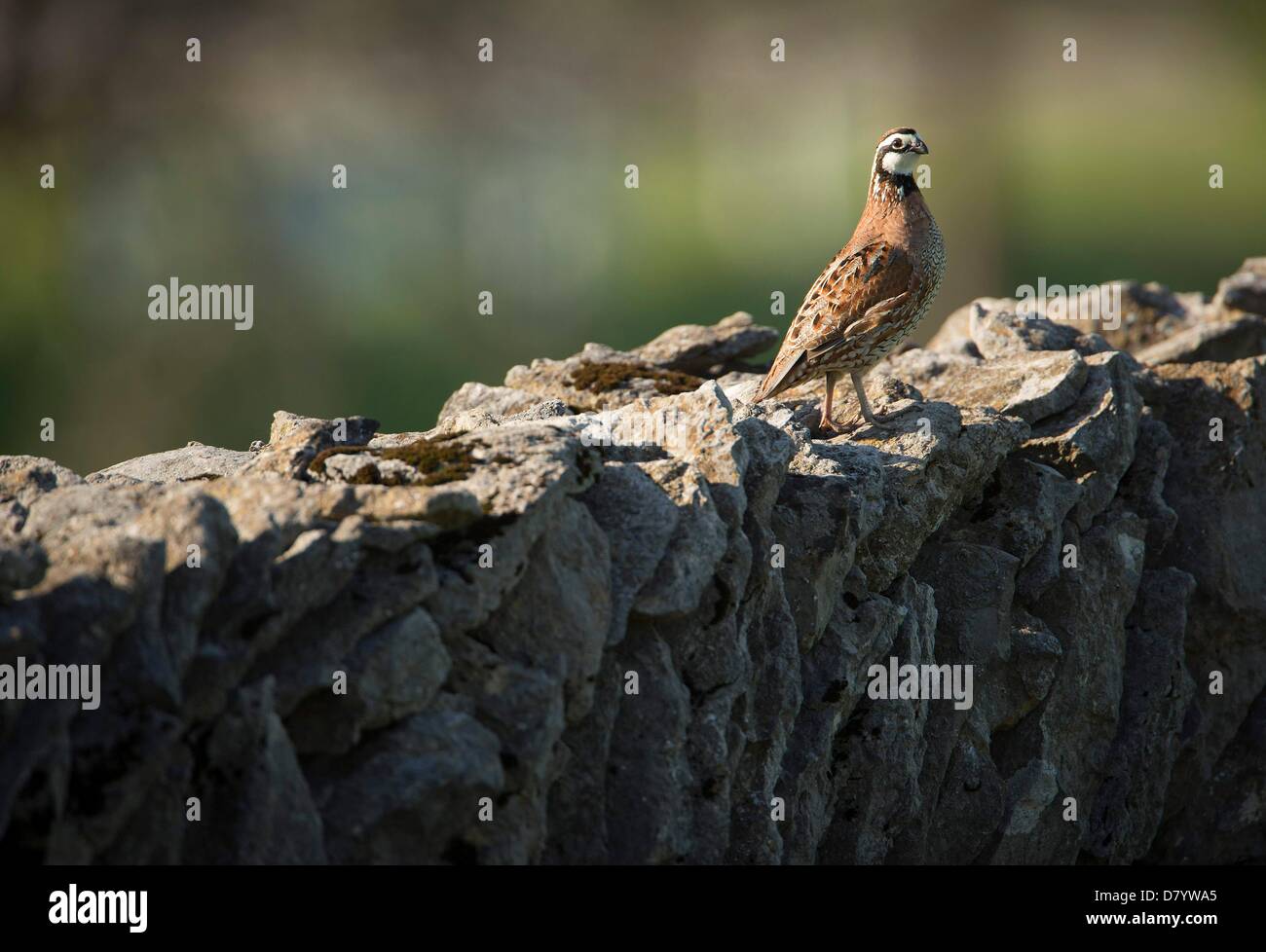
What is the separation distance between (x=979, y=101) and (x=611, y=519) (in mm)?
53362

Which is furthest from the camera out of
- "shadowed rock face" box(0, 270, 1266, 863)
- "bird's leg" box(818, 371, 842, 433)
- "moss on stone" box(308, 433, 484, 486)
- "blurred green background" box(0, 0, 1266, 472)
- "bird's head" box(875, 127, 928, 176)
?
"blurred green background" box(0, 0, 1266, 472)

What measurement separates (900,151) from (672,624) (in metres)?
6.56

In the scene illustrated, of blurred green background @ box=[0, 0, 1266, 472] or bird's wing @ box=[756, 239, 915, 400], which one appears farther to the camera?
blurred green background @ box=[0, 0, 1266, 472]

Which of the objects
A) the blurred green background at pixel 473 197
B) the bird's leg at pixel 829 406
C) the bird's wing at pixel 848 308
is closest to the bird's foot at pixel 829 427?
the bird's leg at pixel 829 406

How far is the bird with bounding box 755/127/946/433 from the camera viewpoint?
13.3m

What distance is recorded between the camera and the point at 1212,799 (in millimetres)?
16500

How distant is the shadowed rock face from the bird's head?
2326 millimetres

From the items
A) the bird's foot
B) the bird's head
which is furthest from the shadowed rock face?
the bird's head

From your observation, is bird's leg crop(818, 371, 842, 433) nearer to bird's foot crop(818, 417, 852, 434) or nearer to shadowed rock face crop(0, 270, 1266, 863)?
bird's foot crop(818, 417, 852, 434)

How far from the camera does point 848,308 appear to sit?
13383mm

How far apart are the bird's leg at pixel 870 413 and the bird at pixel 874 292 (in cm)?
1

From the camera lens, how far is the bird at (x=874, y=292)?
43.7ft

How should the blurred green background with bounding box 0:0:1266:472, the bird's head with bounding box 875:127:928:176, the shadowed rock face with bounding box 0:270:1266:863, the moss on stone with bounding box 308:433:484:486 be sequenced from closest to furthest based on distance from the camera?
the shadowed rock face with bounding box 0:270:1266:863
the moss on stone with bounding box 308:433:484:486
the bird's head with bounding box 875:127:928:176
the blurred green background with bounding box 0:0:1266:472

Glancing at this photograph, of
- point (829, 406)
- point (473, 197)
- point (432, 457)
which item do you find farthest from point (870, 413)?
point (473, 197)
